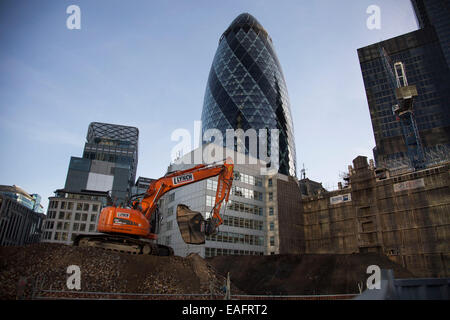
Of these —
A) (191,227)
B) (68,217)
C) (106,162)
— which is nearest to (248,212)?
(191,227)

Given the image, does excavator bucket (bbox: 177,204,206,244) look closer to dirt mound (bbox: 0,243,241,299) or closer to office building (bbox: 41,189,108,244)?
dirt mound (bbox: 0,243,241,299)

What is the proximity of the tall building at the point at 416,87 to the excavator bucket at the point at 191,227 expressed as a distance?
78524 mm

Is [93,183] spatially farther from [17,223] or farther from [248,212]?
[248,212]

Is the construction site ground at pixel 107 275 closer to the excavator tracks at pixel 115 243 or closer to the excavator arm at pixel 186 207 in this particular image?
the excavator tracks at pixel 115 243

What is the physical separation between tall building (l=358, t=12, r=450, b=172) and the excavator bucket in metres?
78.5

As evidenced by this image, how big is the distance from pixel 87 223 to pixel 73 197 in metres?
10.1

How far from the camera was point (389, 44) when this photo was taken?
103750mm

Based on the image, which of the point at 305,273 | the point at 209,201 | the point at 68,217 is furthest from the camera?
the point at 68,217

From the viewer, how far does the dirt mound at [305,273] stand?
2918 centimetres

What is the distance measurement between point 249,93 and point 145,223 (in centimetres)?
9577

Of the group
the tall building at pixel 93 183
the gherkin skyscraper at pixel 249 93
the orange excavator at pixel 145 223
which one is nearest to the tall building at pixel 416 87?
the gherkin skyscraper at pixel 249 93

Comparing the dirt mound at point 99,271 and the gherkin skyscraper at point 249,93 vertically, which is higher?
the gherkin skyscraper at point 249,93

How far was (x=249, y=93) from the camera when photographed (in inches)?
4380
